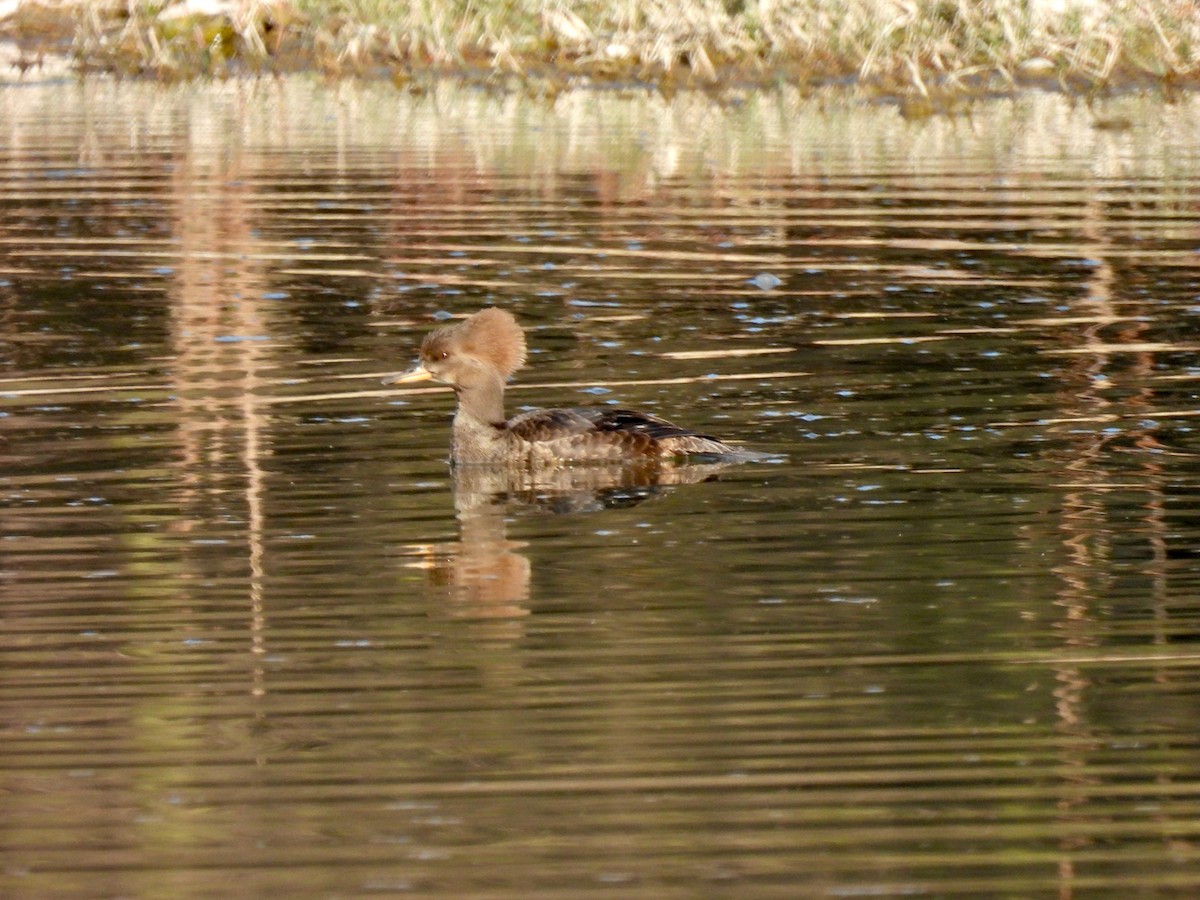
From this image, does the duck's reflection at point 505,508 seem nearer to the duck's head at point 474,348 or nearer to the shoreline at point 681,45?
the duck's head at point 474,348

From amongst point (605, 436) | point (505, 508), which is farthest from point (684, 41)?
point (505, 508)

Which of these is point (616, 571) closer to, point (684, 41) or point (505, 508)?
point (505, 508)

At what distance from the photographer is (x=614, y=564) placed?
32.1ft

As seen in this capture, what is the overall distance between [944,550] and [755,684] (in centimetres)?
203

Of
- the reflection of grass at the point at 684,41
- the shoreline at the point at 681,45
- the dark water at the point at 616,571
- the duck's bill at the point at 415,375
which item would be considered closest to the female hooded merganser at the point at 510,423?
the duck's bill at the point at 415,375

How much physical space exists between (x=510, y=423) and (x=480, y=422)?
15 centimetres

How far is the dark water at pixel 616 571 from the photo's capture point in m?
6.65

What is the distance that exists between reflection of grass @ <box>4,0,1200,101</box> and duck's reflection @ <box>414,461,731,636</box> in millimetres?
22540

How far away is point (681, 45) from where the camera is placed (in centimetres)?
3666

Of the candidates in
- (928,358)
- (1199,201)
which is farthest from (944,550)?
(1199,201)

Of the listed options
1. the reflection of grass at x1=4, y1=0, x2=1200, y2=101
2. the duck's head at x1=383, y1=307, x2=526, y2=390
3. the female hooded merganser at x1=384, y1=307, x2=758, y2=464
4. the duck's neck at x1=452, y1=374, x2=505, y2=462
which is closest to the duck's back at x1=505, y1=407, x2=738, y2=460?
the female hooded merganser at x1=384, y1=307, x2=758, y2=464

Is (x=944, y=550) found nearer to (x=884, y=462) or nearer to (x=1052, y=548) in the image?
(x=1052, y=548)

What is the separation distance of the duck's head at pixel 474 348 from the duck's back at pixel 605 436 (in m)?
0.40

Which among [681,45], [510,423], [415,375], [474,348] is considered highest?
[681,45]
